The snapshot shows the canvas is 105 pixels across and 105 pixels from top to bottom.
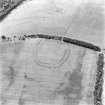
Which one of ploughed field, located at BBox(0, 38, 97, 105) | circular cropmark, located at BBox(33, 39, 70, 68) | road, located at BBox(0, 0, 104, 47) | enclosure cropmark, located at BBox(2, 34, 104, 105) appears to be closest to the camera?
ploughed field, located at BBox(0, 38, 97, 105)

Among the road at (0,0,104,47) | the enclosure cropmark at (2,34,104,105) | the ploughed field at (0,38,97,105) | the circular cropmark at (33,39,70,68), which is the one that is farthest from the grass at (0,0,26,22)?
the circular cropmark at (33,39,70,68)

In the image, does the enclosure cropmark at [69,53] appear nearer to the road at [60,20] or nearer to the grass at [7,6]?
the road at [60,20]

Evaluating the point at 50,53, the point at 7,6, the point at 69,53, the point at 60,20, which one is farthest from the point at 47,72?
the point at 7,6

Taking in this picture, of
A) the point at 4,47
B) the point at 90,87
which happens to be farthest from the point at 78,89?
the point at 4,47

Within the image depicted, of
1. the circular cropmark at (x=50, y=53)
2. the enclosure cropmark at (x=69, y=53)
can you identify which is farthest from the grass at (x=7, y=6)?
the circular cropmark at (x=50, y=53)

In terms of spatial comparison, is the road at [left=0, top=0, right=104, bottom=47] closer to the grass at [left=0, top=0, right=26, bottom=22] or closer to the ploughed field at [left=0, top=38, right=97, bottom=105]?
the grass at [left=0, top=0, right=26, bottom=22]

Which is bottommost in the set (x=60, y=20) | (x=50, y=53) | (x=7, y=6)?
(x=50, y=53)

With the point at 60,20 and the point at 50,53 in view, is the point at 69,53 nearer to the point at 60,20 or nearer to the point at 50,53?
the point at 50,53

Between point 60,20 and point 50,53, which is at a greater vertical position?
point 60,20
